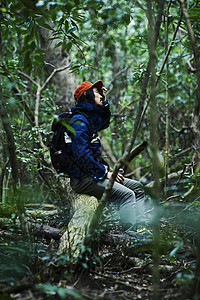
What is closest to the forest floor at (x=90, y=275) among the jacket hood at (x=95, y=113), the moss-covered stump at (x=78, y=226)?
the moss-covered stump at (x=78, y=226)

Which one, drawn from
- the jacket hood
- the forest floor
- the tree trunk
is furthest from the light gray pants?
the tree trunk

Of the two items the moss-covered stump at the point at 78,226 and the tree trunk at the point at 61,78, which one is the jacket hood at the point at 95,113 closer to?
the moss-covered stump at the point at 78,226

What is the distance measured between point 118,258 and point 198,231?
0.76 meters

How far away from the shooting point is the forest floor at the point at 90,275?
1699 millimetres

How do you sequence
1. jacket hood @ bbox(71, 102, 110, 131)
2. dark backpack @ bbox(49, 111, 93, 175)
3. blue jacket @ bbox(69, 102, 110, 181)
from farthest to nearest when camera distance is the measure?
jacket hood @ bbox(71, 102, 110, 131) < dark backpack @ bbox(49, 111, 93, 175) < blue jacket @ bbox(69, 102, 110, 181)

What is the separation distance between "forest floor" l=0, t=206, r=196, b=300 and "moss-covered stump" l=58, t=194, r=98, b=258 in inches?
4.8

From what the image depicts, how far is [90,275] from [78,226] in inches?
18.7

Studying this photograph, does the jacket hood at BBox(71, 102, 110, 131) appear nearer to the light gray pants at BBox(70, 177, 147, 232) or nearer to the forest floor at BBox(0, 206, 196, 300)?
the light gray pants at BBox(70, 177, 147, 232)

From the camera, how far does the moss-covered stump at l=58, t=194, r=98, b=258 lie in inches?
87.6

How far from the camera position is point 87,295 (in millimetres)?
1698

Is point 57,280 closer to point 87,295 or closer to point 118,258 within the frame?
point 87,295

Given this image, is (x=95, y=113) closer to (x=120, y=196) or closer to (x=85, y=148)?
(x=85, y=148)

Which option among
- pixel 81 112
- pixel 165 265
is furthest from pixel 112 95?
pixel 165 265

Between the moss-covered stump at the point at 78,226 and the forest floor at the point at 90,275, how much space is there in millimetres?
122
